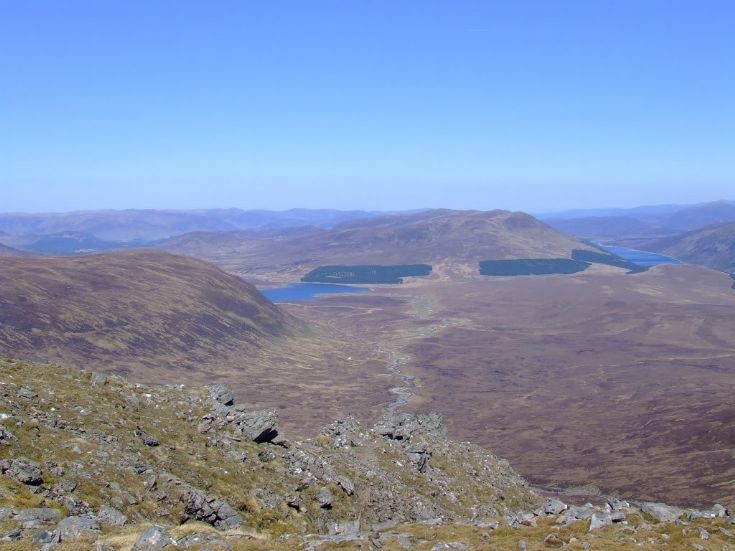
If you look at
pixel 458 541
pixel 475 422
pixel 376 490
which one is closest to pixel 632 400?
pixel 475 422

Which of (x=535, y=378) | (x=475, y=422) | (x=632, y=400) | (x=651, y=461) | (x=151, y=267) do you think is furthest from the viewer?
(x=151, y=267)

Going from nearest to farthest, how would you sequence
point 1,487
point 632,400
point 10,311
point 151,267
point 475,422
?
point 1,487 → point 475,422 → point 632,400 → point 10,311 → point 151,267

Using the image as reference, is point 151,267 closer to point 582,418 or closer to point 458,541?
point 582,418

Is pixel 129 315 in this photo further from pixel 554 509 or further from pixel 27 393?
pixel 554 509

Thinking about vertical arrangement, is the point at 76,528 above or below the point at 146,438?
above

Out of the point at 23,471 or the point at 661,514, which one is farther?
the point at 661,514

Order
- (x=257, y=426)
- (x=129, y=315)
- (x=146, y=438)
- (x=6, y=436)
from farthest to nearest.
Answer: (x=129, y=315)
(x=257, y=426)
(x=146, y=438)
(x=6, y=436)

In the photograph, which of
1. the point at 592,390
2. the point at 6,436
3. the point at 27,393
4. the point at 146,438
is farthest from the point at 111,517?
the point at 592,390
